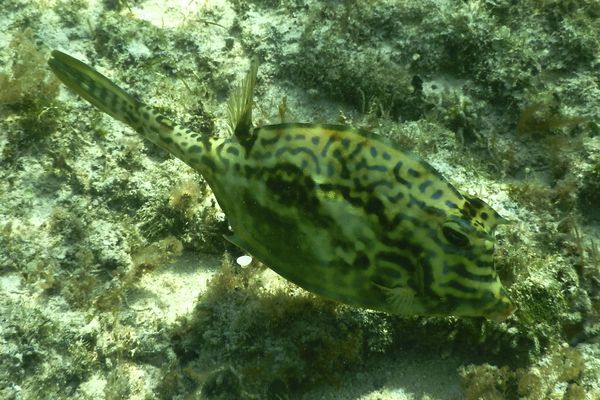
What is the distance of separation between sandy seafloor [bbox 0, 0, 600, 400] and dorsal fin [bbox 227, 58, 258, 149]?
1181 mm

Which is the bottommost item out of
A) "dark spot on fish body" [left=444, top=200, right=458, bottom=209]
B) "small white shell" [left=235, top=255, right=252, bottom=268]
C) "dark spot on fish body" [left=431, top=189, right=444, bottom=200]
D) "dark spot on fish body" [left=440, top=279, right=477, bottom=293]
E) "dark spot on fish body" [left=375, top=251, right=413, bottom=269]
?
"small white shell" [left=235, top=255, right=252, bottom=268]

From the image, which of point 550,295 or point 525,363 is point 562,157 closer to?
point 550,295

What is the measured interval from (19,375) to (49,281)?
68 centimetres

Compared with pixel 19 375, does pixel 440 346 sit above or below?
above

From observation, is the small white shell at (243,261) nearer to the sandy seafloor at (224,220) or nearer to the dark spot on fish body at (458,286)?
the sandy seafloor at (224,220)

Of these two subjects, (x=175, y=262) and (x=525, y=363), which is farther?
(x=175, y=262)

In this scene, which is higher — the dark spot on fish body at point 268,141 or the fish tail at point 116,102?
the dark spot on fish body at point 268,141

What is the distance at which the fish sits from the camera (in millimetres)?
2510

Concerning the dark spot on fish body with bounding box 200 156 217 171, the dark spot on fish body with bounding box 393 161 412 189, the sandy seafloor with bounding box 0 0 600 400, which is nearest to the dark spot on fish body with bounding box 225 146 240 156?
the dark spot on fish body with bounding box 200 156 217 171

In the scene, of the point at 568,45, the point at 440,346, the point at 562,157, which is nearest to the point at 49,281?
the point at 440,346

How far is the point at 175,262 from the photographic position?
13.1 ft

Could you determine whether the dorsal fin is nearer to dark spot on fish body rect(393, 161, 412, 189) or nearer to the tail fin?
the tail fin

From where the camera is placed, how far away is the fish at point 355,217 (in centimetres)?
251

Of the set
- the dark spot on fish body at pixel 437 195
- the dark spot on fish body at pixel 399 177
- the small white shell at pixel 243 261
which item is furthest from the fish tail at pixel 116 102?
Answer: the dark spot on fish body at pixel 437 195
